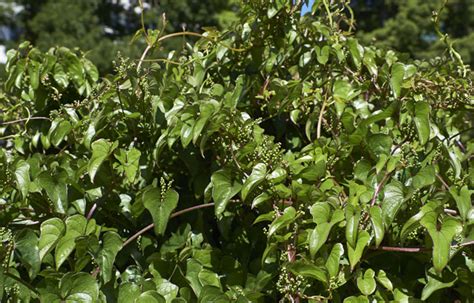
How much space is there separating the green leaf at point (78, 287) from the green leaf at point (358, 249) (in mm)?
456

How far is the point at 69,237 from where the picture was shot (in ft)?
3.75

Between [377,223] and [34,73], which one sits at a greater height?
[34,73]

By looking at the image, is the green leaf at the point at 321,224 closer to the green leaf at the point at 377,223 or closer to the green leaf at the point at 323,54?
the green leaf at the point at 377,223

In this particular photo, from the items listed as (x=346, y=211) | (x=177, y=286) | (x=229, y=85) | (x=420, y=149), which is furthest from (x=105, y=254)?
(x=420, y=149)

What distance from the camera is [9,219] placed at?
52.8 inches

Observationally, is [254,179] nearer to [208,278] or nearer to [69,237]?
[208,278]

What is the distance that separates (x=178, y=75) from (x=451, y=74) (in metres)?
0.71

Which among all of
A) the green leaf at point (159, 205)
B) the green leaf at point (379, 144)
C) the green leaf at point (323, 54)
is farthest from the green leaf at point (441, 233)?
the green leaf at point (323, 54)

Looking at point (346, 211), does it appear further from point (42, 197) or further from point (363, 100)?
point (42, 197)

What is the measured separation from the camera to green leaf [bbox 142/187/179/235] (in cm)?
116

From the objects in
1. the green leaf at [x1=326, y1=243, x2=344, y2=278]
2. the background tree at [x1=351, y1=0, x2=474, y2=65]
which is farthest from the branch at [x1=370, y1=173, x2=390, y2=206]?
the background tree at [x1=351, y1=0, x2=474, y2=65]

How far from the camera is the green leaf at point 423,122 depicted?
1.18 metres

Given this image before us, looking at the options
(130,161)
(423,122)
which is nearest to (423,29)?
(423,122)

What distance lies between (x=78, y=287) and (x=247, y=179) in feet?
1.20
